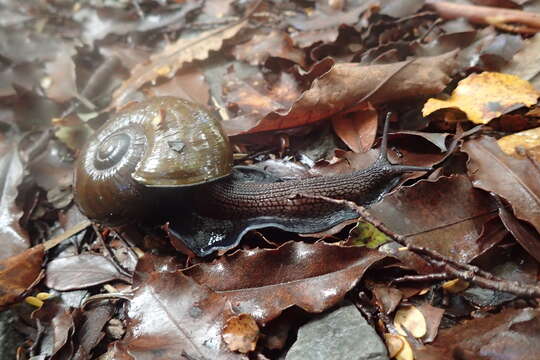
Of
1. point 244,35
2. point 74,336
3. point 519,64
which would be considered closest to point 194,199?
point 74,336

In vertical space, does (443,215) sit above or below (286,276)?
above

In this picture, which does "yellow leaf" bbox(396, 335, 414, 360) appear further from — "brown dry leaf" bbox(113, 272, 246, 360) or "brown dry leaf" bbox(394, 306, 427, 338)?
"brown dry leaf" bbox(113, 272, 246, 360)

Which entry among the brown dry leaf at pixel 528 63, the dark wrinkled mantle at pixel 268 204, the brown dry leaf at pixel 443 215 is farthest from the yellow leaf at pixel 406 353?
the brown dry leaf at pixel 528 63

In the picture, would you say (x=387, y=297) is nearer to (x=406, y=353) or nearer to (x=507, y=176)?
(x=406, y=353)

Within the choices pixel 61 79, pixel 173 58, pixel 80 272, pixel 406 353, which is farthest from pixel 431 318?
pixel 61 79

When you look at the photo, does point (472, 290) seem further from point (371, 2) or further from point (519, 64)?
point (371, 2)

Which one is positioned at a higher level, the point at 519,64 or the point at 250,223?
the point at 519,64

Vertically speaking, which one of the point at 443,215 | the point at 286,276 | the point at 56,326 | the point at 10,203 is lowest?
the point at 56,326
